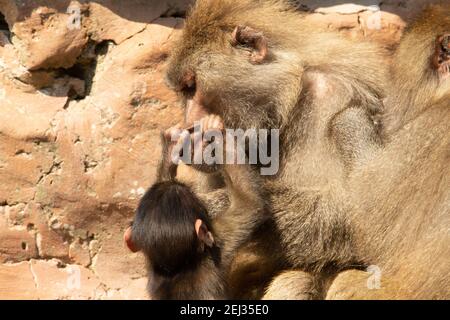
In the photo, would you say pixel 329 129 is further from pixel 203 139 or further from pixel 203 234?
pixel 203 234

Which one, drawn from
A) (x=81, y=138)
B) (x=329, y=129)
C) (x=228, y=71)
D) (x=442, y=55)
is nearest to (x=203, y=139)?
(x=228, y=71)

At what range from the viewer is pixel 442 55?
17.2 ft

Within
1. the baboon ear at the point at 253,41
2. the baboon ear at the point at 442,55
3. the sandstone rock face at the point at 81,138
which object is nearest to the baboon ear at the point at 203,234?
the baboon ear at the point at 253,41

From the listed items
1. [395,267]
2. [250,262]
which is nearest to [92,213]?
[250,262]

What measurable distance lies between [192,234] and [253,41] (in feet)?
3.87

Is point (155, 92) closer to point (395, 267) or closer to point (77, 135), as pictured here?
point (77, 135)

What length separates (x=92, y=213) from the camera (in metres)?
6.08

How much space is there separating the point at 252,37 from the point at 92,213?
5.27ft

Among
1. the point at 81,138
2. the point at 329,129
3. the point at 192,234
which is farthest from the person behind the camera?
the point at 81,138

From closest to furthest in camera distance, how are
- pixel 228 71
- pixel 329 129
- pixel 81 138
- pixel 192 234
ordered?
pixel 192 234 < pixel 329 129 < pixel 228 71 < pixel 81 138

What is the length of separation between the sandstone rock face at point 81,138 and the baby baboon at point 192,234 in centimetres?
103

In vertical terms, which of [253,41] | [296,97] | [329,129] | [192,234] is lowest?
[192,234]

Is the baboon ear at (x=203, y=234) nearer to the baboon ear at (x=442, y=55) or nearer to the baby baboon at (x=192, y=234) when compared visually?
the baby baboon at (x=192, y=234)

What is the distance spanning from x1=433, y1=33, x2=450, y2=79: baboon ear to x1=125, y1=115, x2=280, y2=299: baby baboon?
1.16 m
